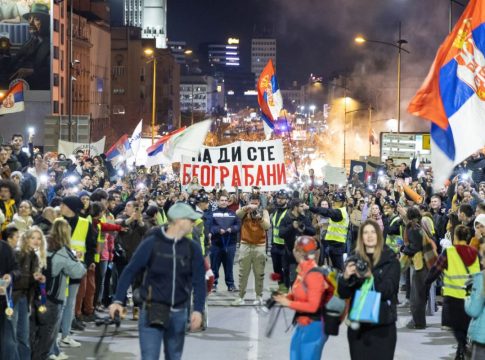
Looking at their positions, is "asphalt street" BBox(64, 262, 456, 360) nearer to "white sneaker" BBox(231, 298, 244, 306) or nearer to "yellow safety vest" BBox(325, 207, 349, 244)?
"white sneaker" BBox(231, 298, 244, 306)

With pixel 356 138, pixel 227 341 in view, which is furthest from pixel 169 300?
pixel 356 138

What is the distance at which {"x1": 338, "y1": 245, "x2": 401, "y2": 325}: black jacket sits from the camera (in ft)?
27.0

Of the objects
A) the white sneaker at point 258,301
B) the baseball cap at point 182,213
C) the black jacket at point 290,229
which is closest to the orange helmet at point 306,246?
the baseball cap at point 182,213

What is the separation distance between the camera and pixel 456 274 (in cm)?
1121

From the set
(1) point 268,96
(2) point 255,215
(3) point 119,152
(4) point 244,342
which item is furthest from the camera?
(1) point 268,96

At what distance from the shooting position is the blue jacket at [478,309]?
345 inches

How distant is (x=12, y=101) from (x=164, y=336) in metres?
20.9

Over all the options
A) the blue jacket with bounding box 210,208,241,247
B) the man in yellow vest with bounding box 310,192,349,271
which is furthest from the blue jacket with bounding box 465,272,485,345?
the man in yellow vest with bounding box 310,192,349,271

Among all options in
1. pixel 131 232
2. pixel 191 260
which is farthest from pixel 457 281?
pixel 131 232

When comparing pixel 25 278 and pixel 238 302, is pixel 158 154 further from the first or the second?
pixel 25 278

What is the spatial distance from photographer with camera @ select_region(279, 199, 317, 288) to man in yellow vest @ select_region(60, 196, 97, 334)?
3.79 m

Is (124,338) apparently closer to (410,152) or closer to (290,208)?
(290,208)

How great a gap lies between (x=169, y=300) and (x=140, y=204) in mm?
8218

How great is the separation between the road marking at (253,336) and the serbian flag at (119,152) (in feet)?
54.2
